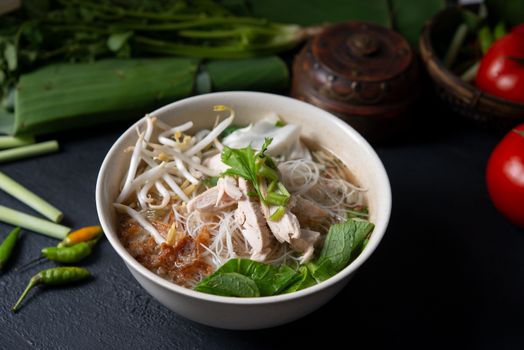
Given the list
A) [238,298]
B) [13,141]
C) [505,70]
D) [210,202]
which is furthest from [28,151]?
[505,70]

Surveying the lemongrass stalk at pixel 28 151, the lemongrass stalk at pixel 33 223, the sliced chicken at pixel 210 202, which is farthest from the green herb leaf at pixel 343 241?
the lemongrass stalk at pixel 28 151

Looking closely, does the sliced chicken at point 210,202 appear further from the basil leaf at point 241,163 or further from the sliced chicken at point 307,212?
the sliced chicken at point 307,212

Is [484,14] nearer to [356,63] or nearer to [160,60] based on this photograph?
[356,63]

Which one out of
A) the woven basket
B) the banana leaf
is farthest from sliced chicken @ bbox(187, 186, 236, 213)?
the woven basket

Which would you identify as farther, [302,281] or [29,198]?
[29,198]

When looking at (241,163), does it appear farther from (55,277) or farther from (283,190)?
(55,277)
